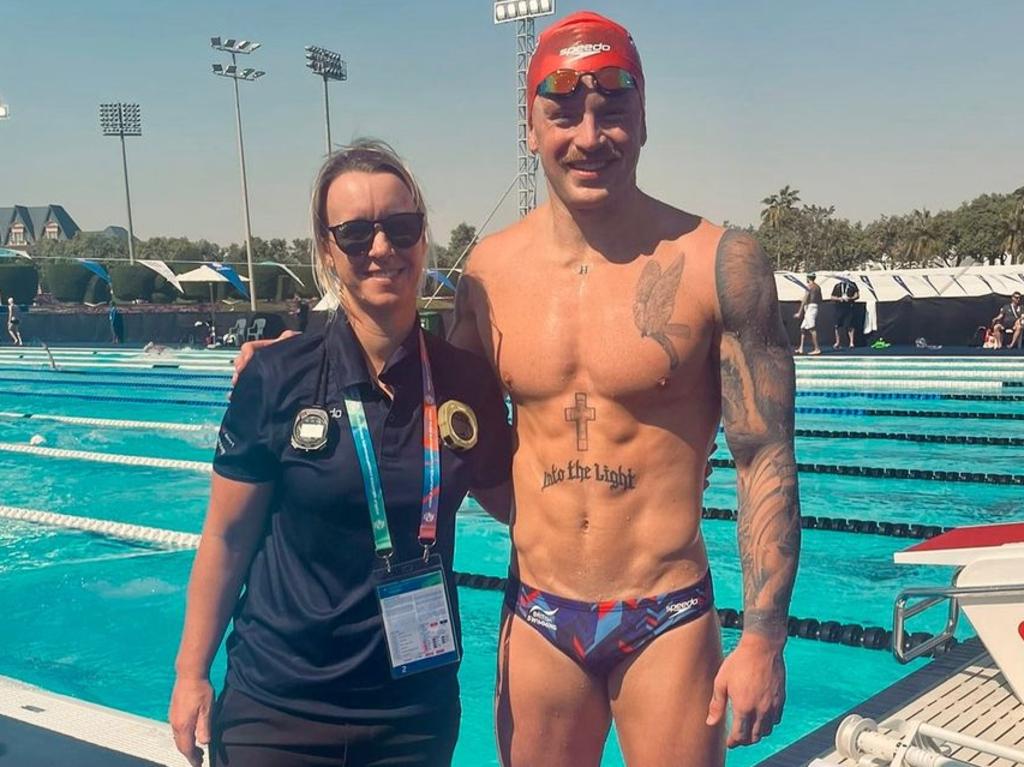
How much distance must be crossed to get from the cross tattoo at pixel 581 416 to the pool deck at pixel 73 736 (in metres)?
1.83

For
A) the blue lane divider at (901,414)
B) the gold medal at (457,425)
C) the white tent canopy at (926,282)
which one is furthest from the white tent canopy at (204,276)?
the gold medal at (457,425)

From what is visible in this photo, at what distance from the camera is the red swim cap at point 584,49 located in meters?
1.87

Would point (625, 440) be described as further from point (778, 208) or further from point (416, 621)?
point (778, 208)

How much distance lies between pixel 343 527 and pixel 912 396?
12122 millimetres

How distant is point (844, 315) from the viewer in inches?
751

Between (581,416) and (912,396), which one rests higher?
(581,416)

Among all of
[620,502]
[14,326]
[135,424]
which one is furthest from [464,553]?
[14,326]

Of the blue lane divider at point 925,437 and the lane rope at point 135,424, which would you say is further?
the lane rope at point 135,424

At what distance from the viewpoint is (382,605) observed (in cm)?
174

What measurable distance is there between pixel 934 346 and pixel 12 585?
56.3 feet

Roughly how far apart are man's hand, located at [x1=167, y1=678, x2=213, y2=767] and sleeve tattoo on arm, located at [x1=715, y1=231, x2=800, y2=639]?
1.06 meters

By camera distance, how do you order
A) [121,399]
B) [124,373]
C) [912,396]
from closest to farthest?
[912,396] < [121,399] < [124,373]

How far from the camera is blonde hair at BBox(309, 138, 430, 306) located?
1.82 meters

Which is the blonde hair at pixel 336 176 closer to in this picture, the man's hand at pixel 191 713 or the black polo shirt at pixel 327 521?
the black polo shirt at pixel 327 521
